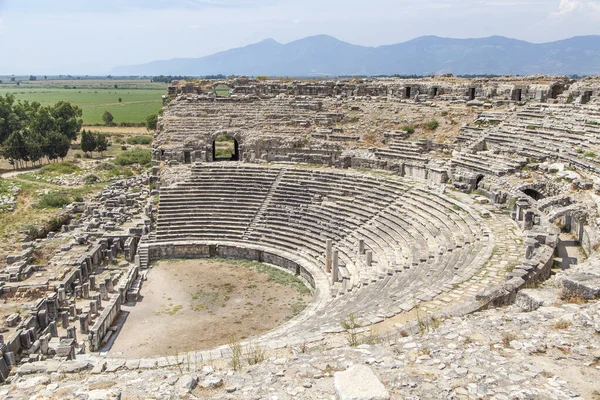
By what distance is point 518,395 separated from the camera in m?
6.18

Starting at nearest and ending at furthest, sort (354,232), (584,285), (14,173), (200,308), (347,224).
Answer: (584,285), (200,308), (354,232), (347,224), (14,173)

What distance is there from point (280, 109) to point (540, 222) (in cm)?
1840

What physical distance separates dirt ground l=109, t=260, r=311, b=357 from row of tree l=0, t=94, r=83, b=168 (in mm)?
26833

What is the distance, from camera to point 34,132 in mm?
42344

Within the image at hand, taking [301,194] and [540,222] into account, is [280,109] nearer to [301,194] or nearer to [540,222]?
[301,194]

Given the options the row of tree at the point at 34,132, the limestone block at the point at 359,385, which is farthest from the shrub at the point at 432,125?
Result: the row of tree at the point at 34,132

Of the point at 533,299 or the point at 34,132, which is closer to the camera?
the point at 533,299

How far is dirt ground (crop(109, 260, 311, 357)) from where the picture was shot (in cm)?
1486

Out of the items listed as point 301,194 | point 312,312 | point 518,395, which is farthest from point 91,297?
point 518,395

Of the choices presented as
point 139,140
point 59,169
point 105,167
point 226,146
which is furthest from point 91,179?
point 139,140

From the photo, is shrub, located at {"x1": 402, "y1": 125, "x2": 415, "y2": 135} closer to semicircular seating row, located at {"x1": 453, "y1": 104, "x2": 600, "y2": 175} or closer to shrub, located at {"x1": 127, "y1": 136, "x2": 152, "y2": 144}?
semicircular seating row, located at {"x1": 453, "y1": 104, "x2": 600, "y2": 175}

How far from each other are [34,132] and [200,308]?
33207 mm

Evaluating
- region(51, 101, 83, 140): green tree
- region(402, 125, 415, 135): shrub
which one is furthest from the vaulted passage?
region(51, 101, 83, 140): green tree

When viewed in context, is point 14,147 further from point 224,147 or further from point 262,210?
point 262,210
